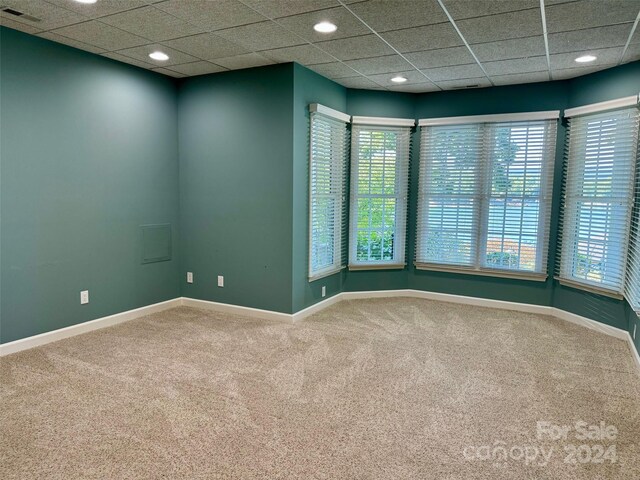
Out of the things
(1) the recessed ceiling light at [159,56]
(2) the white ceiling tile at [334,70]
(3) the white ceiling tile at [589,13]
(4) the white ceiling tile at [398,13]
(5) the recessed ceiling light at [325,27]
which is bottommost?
(3) the white ceiling tile at [589,13]

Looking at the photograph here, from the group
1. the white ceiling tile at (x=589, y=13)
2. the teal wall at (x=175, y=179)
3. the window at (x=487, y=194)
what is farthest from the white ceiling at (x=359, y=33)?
the window at (x=487, y=194)

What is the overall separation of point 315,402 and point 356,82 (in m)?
3.52

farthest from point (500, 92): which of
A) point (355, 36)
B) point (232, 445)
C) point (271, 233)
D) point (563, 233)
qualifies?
point (232, 445)

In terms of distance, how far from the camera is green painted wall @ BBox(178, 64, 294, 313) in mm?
4348

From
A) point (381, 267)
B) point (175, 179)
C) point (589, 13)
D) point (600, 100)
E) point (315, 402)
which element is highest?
point (589, 13)

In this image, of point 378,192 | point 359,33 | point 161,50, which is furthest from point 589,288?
point 161,50

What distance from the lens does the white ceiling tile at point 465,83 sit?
4688 mm

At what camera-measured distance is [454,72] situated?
172 inches

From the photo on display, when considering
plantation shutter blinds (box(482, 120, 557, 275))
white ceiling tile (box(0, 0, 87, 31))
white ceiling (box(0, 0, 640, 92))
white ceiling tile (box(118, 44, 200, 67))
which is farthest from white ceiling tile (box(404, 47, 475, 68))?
white ceiling tile (box(0, 0, 87, 31))

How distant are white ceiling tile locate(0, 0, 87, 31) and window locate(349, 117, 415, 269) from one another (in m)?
3.03

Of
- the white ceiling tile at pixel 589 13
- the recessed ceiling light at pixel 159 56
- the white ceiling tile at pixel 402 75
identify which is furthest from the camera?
the white ceiling tile at pixel 402 75

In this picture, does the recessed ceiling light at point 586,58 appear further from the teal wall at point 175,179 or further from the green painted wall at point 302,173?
the green painted wall at point 302,173

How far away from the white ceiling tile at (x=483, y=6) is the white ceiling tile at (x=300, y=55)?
1247 mm

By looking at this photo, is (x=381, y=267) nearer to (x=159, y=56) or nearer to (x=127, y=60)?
(x=159, y=56)
